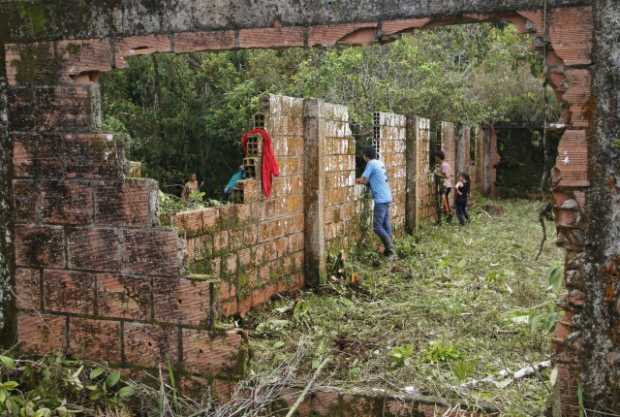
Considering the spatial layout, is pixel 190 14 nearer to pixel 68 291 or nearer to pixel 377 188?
pixel 68 291

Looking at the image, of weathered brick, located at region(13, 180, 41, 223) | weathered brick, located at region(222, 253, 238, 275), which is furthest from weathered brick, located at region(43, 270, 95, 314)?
weathered brick, located at region(222, 253, 238, 275)

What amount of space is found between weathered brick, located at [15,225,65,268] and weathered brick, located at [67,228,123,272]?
3.5 inches

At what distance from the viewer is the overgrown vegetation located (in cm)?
1573

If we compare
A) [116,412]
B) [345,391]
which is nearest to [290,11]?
[345,391]

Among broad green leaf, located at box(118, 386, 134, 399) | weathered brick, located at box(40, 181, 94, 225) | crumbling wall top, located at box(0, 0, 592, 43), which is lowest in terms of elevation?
broad green leaf, located at box(118, 386, 134, 399)

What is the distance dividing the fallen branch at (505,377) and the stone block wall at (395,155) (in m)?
6.94

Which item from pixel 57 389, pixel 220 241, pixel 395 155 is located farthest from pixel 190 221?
pixel 395 155

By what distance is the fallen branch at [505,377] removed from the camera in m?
5.18

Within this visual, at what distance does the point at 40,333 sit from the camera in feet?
17.4

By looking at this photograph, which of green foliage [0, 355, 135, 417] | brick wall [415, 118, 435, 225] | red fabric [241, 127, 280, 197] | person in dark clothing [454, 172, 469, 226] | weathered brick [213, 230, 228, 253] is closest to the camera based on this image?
green foliage [0, 355, 135, 417]

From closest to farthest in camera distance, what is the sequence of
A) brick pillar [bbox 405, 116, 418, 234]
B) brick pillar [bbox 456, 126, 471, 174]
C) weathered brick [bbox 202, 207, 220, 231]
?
1. weathered brick [bbox 202, 207, 220, 231]
2. brick pillar [bbox 405, 116, 418, 234]
3. brick pillar [bbox 456, 126, 471, 174]

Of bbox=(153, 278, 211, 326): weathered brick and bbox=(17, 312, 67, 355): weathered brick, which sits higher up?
bbox=(153, 278, 211, 326): weathered brick

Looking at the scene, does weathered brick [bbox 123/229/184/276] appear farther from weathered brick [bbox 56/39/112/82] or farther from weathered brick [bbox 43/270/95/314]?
weathered brick [bbox 56/39/112/82]

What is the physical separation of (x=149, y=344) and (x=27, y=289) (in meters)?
1.05
